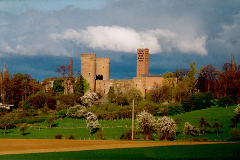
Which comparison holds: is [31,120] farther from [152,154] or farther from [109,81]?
[152,154]

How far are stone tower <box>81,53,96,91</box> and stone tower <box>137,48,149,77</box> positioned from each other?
2442 centimetres

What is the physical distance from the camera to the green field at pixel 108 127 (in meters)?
27.2

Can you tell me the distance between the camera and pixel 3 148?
1628 centimetres

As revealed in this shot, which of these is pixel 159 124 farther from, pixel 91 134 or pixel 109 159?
pixel 109 159

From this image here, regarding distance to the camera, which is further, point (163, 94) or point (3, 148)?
point (163, 94)

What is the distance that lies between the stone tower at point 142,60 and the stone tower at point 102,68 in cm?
1758

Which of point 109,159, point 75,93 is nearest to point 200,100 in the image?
point 75,93

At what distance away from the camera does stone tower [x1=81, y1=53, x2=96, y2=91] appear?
49312 millimetres

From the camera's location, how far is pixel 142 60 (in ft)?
239

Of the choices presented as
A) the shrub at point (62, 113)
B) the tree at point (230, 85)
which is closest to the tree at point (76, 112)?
the shrub at point (62, 113)

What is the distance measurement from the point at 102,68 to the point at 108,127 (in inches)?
995

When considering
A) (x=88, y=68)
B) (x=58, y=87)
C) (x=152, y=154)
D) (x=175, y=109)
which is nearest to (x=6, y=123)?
(x=58, y=87)

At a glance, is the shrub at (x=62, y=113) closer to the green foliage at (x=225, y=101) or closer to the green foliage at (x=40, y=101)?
the green foliage at (x=40, y=101)

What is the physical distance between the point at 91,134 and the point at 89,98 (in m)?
15.7
